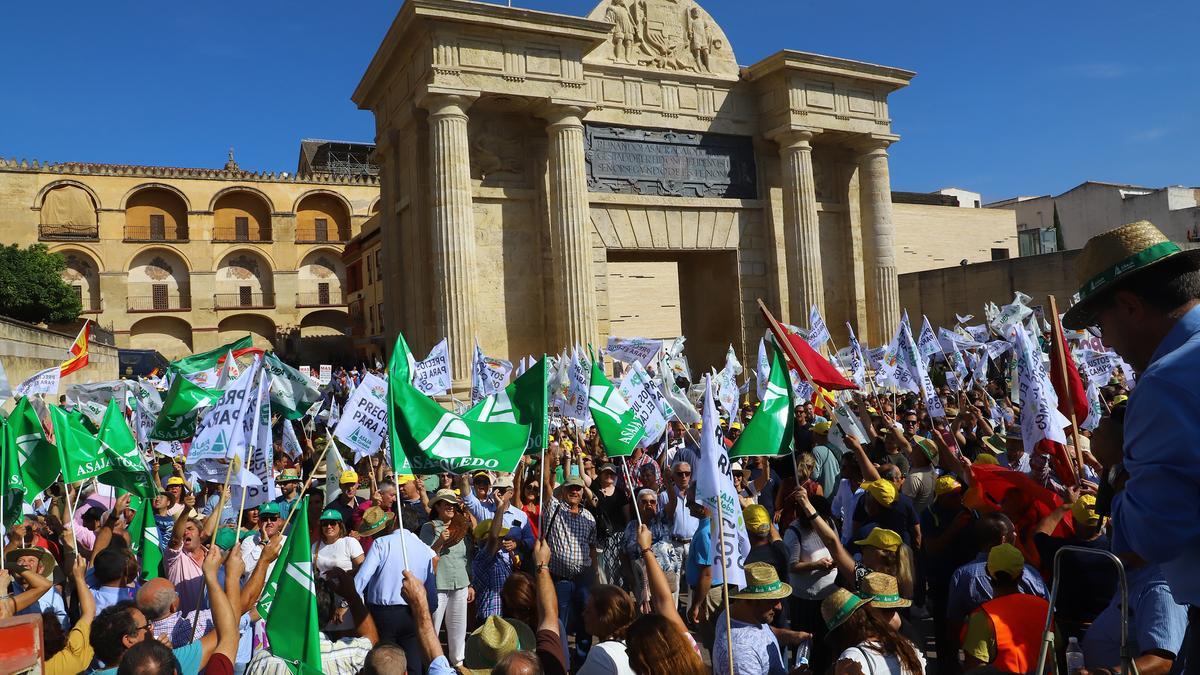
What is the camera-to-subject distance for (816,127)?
2522cm

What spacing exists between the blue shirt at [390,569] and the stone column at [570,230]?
15287mm

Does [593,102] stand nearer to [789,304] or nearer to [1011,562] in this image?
[789,304]

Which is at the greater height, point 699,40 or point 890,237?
point 699,40

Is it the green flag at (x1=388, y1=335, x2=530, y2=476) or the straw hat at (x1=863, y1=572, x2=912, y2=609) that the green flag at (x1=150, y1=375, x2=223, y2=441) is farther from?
the straw hat at (x1=863, y1=572, x2=912, y2=609)

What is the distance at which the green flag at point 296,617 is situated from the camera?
461cm

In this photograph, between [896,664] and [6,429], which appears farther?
[6,429]

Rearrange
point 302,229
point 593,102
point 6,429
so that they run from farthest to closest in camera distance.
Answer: point 302,229, point 593,102, point 6,429

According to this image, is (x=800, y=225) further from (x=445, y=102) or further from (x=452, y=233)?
(x=445, y=102)

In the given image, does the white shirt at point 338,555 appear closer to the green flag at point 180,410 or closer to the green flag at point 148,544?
the green flag at point 148,544

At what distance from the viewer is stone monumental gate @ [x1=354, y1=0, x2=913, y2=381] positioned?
2095 cm

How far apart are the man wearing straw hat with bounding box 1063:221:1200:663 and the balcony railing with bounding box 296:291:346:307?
232 ft

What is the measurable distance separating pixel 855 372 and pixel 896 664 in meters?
13.0

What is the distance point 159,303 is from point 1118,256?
70981 millimetres

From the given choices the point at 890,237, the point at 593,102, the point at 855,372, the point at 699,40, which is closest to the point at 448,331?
the point at 593,102
